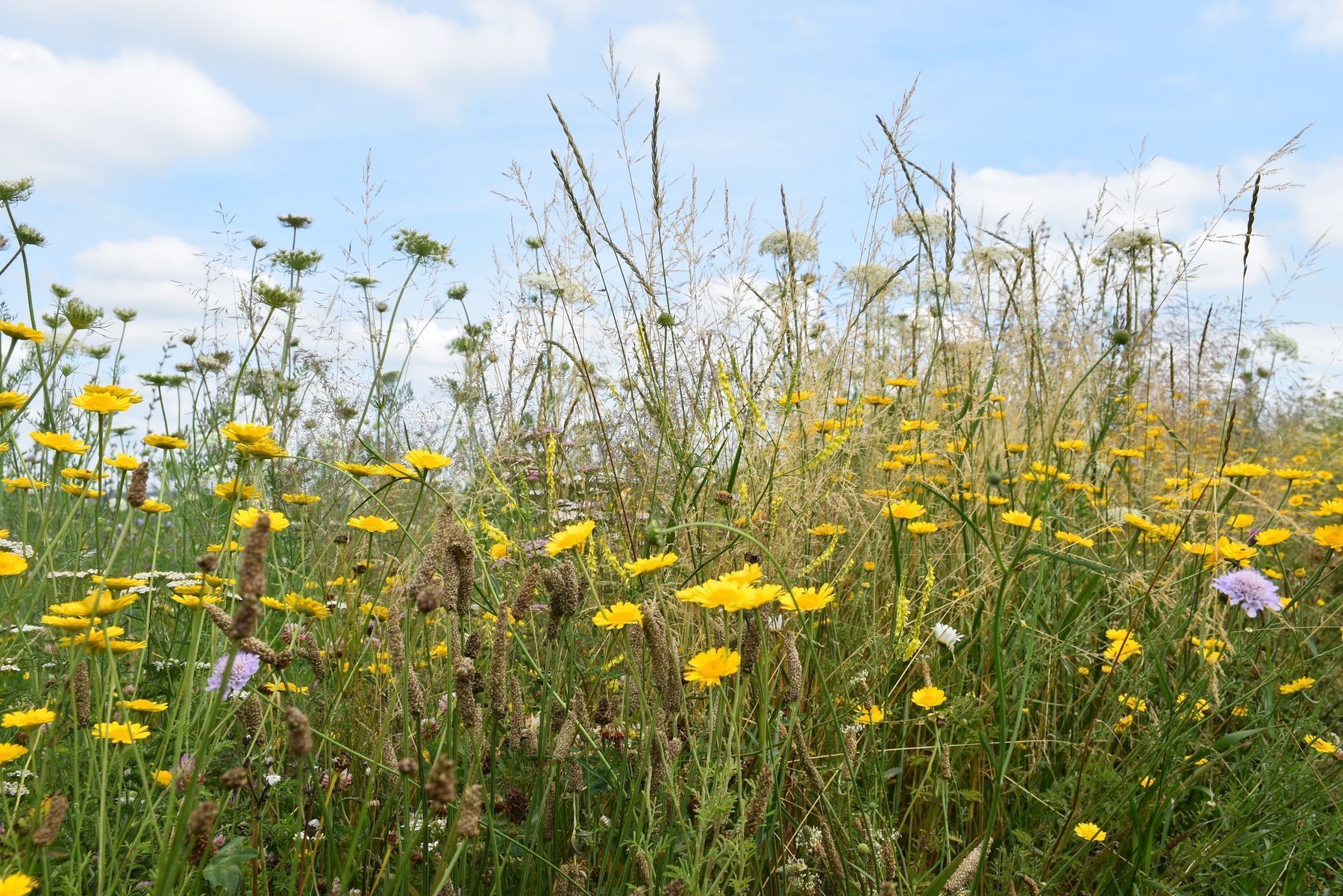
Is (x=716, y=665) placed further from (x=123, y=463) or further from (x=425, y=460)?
(x=123, y=463)

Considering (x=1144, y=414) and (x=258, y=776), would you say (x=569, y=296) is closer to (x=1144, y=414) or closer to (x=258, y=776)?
(x=258, y=776)

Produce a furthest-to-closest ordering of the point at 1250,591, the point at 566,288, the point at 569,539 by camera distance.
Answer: the point at 566,288 < the point at 1250,591 < the point at 569,539

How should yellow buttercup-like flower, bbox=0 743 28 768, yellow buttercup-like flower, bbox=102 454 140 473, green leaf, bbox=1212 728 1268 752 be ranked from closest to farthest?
yellow buttercup-like flower, bbox=0 743 28 768 < green leaf, bbox=1212 728 1268 752 < yellow buttercup-like flower, bbox=102 454 140 473

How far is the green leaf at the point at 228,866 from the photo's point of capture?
1.28m

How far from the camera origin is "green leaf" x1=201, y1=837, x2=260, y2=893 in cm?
128

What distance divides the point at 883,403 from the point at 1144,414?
1.75 metres

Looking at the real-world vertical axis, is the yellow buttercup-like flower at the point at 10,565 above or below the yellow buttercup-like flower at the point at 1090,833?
above

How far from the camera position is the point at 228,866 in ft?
4.28

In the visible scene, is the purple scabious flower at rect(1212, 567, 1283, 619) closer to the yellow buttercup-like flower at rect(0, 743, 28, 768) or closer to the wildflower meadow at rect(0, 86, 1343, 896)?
the wildflower meadow at rect(0, 86, 1343, 896)

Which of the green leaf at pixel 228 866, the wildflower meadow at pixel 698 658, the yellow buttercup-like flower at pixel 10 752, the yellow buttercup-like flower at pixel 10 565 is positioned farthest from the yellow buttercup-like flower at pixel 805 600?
the yellow buttercup-like flower at pixel 10 565

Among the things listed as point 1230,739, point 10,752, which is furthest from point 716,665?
point 10,752

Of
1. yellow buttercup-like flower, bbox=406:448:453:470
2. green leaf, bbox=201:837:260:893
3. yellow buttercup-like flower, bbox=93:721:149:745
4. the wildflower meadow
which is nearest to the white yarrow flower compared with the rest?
the wildflower meadow

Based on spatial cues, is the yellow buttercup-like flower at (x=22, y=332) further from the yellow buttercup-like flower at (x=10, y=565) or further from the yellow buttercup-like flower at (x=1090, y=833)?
the yellow buttercup-like flower at (x=1090, y=833)

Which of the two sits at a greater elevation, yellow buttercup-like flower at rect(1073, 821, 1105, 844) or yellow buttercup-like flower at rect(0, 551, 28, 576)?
yellow buttercup-like flower at rect(0, 551, 28, 576)
